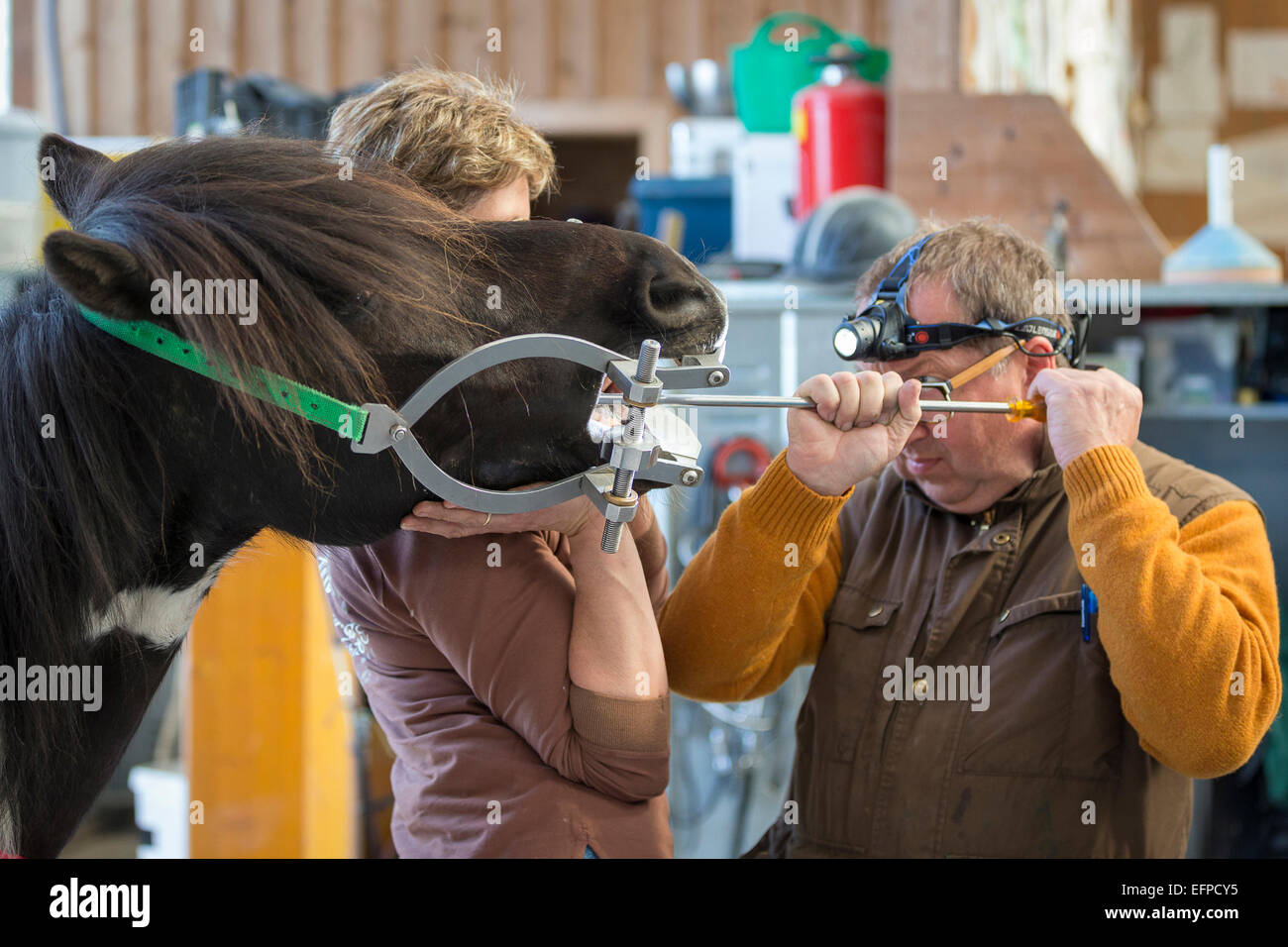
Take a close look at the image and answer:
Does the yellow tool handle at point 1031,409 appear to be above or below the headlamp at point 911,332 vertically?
below

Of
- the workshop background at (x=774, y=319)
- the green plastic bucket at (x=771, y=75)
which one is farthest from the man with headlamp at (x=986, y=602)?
the green plastic bucket at (x=771, y=75)

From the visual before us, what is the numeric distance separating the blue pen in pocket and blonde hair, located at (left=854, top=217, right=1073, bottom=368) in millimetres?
289

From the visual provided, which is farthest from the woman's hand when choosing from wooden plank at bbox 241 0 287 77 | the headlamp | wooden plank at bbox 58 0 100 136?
wooden plank at bbox 58 0 100 136

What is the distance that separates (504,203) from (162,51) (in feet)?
20.3

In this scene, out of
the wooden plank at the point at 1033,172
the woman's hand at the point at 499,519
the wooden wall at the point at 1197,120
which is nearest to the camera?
the woman's hand at the point at 499,519

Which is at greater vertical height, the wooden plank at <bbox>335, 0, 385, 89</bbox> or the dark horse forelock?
the wooden plank at <bbox>335, 0, 385, 89</bbox>

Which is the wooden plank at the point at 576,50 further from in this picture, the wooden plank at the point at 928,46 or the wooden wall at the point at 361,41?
the wooden plank at the point at 928,46

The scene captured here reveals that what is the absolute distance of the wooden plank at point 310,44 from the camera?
245 inches

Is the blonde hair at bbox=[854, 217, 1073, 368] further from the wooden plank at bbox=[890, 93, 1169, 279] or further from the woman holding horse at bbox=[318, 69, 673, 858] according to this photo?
the wooden plank at bbox=[890, 93, 1169, 279]

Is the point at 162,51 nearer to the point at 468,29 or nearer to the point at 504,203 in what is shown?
the point at 468,29

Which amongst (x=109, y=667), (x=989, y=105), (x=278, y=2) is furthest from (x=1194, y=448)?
(x=278, y=2)

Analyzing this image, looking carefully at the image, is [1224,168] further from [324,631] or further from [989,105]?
[324,631]

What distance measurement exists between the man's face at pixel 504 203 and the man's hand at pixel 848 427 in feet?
1.12

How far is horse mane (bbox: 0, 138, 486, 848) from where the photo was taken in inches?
34.8
